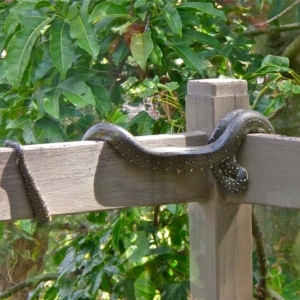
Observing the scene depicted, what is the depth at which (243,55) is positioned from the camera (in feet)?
7.84

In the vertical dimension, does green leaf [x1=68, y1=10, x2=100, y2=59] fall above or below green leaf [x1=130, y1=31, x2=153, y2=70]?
above

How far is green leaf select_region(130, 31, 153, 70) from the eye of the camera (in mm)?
1896

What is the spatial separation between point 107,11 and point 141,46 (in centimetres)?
15

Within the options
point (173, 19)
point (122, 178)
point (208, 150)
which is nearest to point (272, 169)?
point (208, 150)

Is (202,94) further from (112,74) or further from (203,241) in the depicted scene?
(112,74)

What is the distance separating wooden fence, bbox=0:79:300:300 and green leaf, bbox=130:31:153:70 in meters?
0.36

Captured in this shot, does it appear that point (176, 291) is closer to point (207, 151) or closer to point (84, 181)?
point (207, 151)

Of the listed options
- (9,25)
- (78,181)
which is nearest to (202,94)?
(78,181)

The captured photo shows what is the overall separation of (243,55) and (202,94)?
0.90m

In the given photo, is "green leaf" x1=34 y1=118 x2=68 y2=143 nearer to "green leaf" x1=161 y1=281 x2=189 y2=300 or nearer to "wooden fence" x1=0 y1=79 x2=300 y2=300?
"wooden fence" x1=0 y1=79 x2=300 y2=300

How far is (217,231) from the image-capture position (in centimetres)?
150

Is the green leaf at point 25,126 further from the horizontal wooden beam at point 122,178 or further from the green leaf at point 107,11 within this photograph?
the horizontal wooden beam at point 122,178

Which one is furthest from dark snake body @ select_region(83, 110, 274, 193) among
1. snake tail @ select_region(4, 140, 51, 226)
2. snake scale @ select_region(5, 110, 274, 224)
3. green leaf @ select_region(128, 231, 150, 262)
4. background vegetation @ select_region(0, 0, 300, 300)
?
green leaf @ select_region(128, 231, 150, 262)

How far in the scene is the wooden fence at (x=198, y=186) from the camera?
1.29 meters
